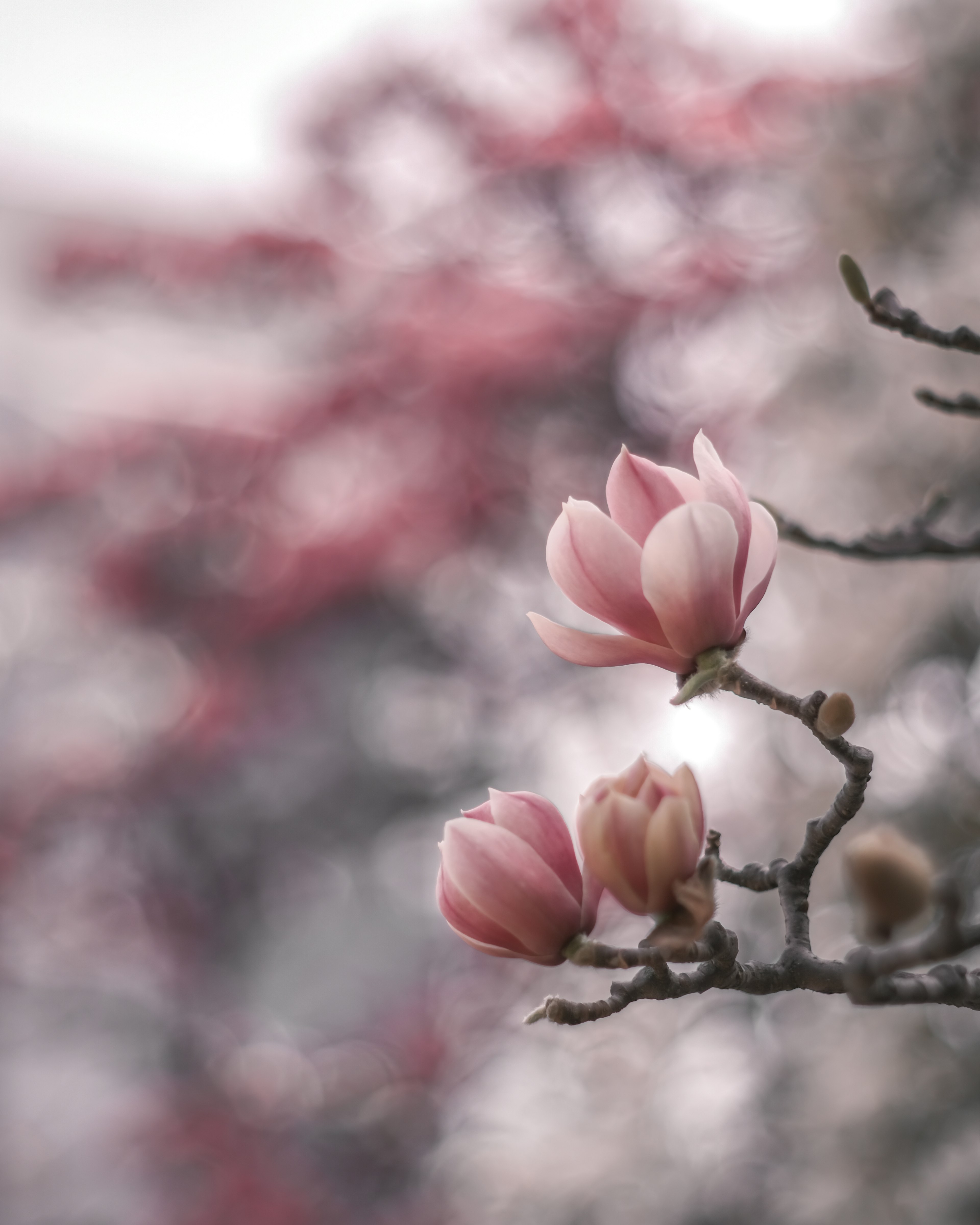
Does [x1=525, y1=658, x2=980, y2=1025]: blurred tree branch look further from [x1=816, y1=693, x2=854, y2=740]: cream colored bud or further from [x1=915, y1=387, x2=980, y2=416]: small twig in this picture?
[x1=915, y1=387, x2=980, y2=416]: small twig

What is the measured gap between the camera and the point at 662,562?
0.93ft

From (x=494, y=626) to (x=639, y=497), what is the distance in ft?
6.76

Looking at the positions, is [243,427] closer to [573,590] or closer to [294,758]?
[294,758]

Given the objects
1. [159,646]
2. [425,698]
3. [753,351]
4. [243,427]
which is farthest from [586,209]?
[159,646]

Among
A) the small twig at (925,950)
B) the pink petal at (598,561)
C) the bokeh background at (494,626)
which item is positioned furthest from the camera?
the bokeh background at (494,626)

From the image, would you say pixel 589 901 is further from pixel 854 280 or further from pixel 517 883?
pixel 854 280

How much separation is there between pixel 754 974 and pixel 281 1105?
218cm

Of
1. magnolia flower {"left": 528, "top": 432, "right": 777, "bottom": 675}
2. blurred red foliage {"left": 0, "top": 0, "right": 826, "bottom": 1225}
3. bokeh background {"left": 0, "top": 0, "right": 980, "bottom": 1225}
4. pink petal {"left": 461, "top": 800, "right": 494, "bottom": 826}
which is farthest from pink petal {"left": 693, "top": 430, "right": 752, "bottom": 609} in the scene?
blurred red foliage {"left": 0, "top": 0, "right": 826, "bottom": 1225}

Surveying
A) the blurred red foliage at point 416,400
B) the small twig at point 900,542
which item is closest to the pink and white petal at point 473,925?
the small twig at point 900,542

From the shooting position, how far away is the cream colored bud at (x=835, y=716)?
26 centimetres

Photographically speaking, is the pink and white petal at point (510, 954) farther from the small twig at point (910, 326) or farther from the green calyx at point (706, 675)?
the small twig at point (910, 326)

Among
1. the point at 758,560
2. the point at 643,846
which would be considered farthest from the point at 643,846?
the point at 758,560

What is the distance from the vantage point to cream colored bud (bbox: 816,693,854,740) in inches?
10.3

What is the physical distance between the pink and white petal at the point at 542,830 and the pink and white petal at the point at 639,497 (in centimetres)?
9
